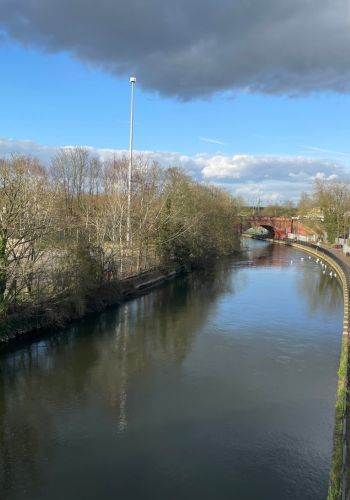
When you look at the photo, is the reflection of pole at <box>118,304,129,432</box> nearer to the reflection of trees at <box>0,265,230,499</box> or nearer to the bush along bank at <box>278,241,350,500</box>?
the reflection of trees at <box>0,265,230,499</box>

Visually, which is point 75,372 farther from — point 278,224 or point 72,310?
point 278,224

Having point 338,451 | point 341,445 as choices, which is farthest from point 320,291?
point 338,451

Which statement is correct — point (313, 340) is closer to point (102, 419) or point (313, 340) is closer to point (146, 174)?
point (102, 419)

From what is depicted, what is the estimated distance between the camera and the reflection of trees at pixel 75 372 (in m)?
12.0

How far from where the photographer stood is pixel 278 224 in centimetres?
10406

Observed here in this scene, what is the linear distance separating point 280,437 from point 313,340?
10407 millimetres

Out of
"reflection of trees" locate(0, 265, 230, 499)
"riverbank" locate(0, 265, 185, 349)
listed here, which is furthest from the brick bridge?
"reflection of trees" locate(0, 265, 230, 499)

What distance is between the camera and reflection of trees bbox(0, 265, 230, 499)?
471 inches

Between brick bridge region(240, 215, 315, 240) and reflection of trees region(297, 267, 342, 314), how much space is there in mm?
50005

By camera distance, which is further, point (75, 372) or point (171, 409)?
point (75, 372)

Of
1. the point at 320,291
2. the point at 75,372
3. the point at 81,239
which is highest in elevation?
the point at 81,239

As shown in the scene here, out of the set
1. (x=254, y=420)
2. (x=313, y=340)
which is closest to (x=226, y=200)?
(x=313, y=340)

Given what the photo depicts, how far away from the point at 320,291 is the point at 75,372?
25895mm

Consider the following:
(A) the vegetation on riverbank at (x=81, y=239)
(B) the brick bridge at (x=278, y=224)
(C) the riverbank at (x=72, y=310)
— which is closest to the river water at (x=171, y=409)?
(C) the riverbank at (x=72, y=310)
